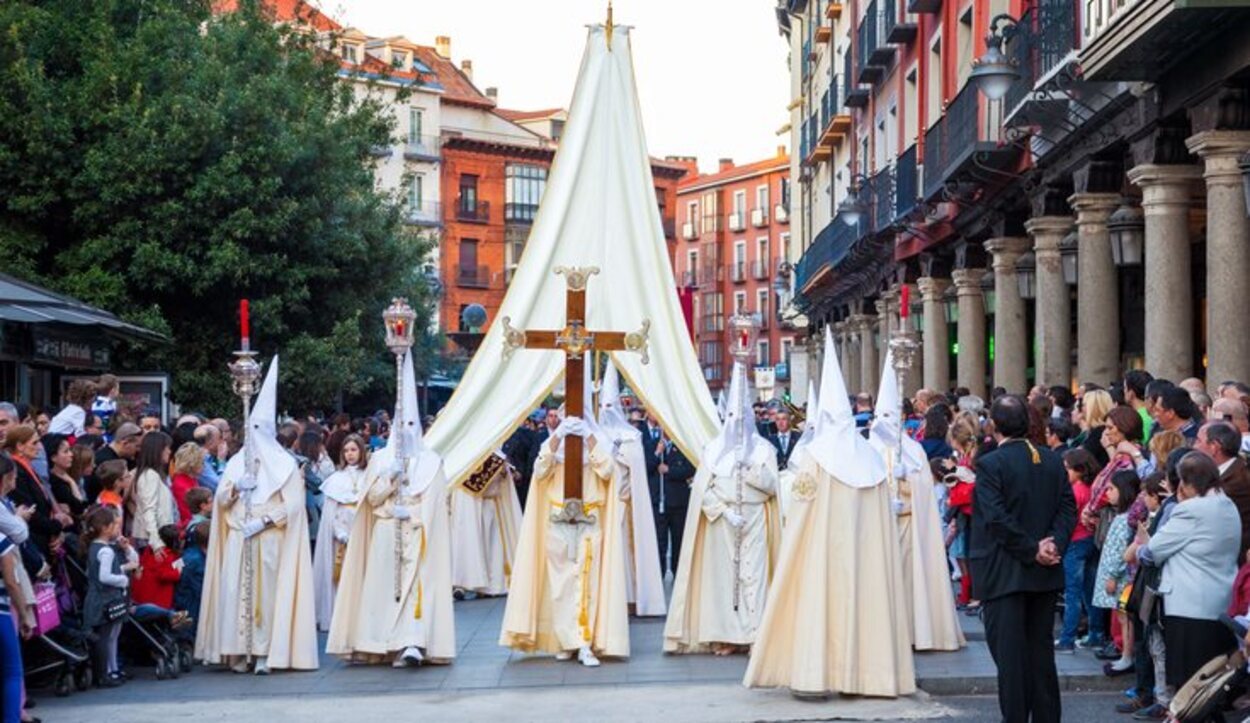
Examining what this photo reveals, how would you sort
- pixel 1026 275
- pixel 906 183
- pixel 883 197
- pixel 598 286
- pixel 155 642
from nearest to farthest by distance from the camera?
pixel 155 642 < pixel 598 286 < pixel 1026 275 < pixel 906 183 < pixel 883 197

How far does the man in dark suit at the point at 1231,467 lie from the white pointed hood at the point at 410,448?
5765 millimetres

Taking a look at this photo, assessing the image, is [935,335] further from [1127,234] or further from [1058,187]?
[1127,234]

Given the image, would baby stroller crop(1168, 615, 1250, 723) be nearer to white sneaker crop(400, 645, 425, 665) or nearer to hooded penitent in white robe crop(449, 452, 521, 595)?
white sneaker crop(400, 645, 425, 665)

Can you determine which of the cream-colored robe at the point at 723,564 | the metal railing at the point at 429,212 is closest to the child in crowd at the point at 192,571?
the cream-colored robe at the point at 723,564

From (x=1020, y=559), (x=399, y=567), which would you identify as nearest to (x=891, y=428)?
(x=399, y=567)

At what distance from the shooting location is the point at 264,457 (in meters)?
13.4

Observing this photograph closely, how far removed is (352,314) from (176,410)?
3004 mm

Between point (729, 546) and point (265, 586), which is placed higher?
point (729, 546)

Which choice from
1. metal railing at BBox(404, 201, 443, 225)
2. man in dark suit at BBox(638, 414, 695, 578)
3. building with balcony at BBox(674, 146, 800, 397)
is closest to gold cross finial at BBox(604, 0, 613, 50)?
man in dark suit at BBox(638, 414, 695, 578)

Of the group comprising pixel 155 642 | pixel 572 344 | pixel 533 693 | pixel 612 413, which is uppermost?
pixel 572 344

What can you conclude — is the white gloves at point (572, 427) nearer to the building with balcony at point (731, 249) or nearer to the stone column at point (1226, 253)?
the stone column at point (1226, 253)

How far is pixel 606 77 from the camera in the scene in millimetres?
15758

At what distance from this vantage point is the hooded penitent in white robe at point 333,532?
1409 cm

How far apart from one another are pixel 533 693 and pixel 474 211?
67752mm
